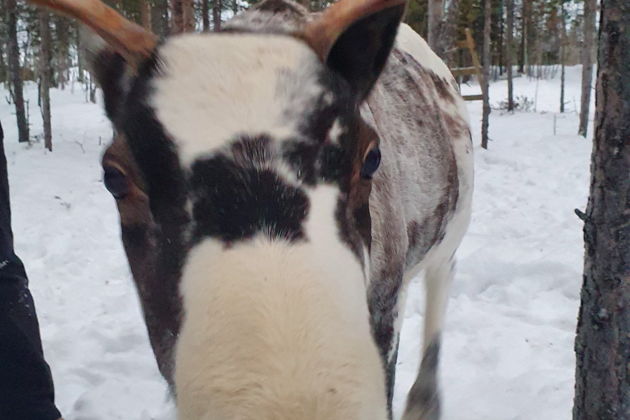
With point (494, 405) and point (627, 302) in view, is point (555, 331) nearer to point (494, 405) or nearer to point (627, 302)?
point (494, 405)

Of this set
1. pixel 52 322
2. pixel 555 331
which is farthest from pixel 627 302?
pixel 52 322

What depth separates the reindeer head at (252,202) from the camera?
119 centimetres

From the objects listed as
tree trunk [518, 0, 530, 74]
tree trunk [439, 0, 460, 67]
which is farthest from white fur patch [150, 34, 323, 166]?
tree trunk [518, 0, 530, 74]

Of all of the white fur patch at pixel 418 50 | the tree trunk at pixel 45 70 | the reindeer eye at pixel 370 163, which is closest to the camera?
the reindeer eye at pixel 370 163

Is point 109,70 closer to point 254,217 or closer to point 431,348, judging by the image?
point 254,217

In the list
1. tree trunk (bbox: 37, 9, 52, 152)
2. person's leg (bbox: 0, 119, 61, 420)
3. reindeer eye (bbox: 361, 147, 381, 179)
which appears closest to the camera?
reindeer eye (bbox: 361, 147, 381, 179)

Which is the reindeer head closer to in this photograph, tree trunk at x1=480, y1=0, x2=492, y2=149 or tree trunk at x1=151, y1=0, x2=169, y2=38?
tree trunk at x1=151, y1=0, x2=169, y2=38

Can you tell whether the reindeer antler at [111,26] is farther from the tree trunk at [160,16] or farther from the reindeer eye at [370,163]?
the tree trunk at [160,16]

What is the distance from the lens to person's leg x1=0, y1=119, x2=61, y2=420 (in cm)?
269

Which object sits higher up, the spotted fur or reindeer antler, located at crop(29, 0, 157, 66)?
reindeer antler, located at crop(29, 0, 157, 66)

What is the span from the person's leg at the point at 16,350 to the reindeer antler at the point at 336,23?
1.66 meters

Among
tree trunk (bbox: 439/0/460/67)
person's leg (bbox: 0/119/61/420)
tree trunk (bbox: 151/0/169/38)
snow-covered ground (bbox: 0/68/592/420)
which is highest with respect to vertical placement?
tree trunk (bbox: 151/0/169/38)

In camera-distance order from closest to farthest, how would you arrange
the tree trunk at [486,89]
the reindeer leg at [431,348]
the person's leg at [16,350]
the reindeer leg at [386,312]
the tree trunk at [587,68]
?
the reindeer leg at [386,312], the person's leg at [16,350], the reindeer leg at [431,348], the tree trunk at [486,89], the tree trunk at [587,68]

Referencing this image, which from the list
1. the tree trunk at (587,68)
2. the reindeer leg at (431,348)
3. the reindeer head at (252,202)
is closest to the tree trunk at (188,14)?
the reindeer leg at (431,348)
